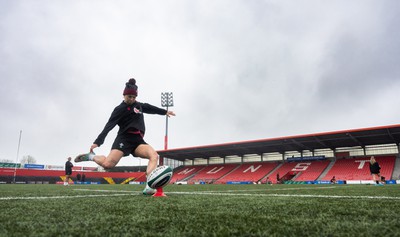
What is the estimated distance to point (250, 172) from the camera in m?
40.8

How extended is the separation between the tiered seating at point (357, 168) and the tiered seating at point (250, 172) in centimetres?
863

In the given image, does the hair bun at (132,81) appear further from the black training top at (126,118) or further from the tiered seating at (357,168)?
the tiered seating at (357,168)

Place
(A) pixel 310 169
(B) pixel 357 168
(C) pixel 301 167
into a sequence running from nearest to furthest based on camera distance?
1. (B) pixel 357 168
2. (A) pixel 310 169
3. (C) pixel 301 167

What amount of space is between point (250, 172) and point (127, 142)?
37.4 m

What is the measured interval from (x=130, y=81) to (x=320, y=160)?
38.9m

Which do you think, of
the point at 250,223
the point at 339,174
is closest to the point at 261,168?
the point at 339,174

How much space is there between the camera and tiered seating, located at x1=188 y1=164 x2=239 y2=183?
4276cm

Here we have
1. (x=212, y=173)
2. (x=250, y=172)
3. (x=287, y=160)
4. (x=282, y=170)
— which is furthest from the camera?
(x=212, y=173)

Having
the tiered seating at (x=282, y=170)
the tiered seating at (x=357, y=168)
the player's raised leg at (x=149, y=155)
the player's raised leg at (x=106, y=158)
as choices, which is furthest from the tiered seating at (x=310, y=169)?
the player's raised leg at (x=106, y=158)

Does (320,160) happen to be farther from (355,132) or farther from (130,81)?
(130,81)

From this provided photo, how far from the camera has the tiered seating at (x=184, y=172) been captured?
151 feet

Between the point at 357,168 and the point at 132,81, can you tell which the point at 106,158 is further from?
the point at 357,168

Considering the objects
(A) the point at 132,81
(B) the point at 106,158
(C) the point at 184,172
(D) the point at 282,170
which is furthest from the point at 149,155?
(C) the point at 184,172

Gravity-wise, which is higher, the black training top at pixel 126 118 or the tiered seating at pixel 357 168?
the black training top at pixel 126 118
